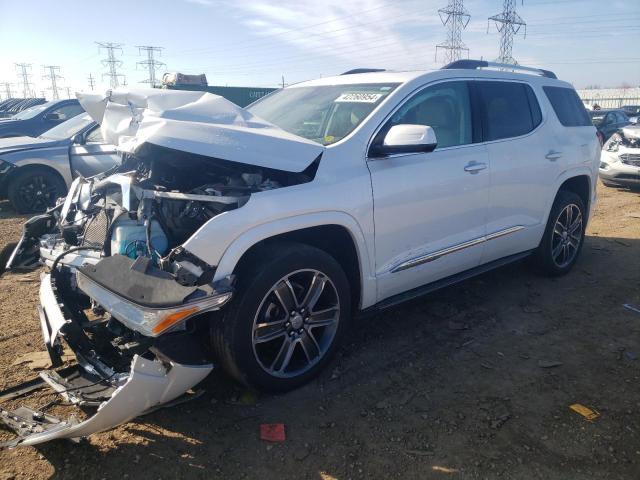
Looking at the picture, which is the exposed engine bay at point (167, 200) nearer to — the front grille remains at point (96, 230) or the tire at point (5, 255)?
the front grille remains at point (96, 230)

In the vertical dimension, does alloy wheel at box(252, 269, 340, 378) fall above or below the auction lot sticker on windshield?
below

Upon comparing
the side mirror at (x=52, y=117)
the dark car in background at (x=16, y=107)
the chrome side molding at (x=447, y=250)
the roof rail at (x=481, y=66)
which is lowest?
the chrome side molding at (x=447, y=250)

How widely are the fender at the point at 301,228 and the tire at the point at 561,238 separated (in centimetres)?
245

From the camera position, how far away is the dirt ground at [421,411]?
2520 millimetres

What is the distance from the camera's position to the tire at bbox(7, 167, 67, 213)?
8195 millimetres

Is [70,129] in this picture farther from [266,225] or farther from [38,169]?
[266,225]

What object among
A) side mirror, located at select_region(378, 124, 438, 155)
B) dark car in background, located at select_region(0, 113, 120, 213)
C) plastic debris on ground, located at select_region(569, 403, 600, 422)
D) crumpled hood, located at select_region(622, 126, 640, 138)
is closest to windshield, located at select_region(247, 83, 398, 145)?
side mirror, located at select_region(378, 124, 438, 155)

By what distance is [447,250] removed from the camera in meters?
3.78

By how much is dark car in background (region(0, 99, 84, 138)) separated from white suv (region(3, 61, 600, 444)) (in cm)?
857

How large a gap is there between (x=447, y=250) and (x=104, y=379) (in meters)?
2.48

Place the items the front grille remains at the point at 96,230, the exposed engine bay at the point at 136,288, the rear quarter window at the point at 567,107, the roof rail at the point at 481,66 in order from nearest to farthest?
the exposed engine bay at the point at 136,288
the front grille remains at the point at 96,230
the roof rail at the point at 481,66
the rear quarter window at the point at 567,107

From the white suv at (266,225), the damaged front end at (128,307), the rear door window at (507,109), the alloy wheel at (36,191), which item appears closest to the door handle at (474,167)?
the white suv at (266,225)

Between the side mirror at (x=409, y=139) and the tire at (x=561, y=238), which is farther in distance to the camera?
the tire at (x=561, y=238)

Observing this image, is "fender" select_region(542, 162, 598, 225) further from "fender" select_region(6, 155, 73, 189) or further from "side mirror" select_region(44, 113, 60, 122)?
"side mirror" select_region(44, 113, 60, 122)
